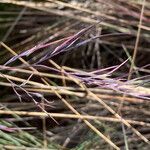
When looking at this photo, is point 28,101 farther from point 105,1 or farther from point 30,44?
point 105,1

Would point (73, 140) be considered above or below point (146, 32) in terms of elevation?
below

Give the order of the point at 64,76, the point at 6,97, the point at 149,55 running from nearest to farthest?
the point at 64,76 < the point at 6,97 < the point at 149,55

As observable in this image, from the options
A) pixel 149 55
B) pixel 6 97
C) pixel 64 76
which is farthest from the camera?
pixel 149 55

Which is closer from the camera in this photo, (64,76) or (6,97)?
(64,76)

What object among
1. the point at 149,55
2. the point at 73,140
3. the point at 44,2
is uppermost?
the point at 44,2

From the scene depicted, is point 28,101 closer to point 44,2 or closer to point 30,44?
point 30,44

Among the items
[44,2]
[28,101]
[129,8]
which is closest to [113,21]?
[129,8]
